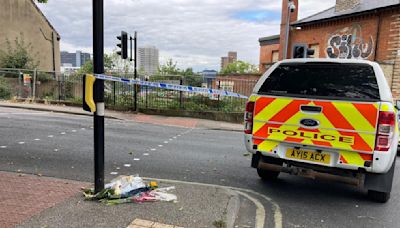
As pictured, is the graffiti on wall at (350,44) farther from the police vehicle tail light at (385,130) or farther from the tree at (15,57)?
the tree at (15,57)

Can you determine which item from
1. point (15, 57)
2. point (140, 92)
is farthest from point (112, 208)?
point (15, 57)

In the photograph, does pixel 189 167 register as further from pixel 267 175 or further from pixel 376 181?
pixel 376 181

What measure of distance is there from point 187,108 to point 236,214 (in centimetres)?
1208

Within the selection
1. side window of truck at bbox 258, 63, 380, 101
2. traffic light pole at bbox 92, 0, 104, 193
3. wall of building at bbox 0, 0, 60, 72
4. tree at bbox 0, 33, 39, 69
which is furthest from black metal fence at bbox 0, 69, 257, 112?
traffic light pole at bbox 92, 0, 104, 193

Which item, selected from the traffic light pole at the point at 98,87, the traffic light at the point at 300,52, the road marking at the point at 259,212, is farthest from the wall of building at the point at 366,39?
the traffic light pole at the point at 98,87

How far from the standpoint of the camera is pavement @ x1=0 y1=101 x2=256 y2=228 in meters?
3.45

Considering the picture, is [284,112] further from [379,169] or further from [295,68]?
[379,169]

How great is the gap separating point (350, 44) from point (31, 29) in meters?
24.6

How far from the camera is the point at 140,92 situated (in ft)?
53.2

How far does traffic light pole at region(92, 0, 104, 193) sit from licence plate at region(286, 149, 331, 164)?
254 centimetres

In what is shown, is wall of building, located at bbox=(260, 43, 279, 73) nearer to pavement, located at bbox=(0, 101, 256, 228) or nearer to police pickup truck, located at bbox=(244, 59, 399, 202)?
police pickup truck, located at bbox=(244, 59, 399, 202)

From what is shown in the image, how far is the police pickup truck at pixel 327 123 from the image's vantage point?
394 cm

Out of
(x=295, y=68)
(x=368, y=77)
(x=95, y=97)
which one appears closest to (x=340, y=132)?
(x=368, y=77)

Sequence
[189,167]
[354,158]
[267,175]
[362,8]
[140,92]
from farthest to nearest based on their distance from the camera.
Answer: [362,8] < [140,92] < [189,167] < [267,175] < [354,158]
